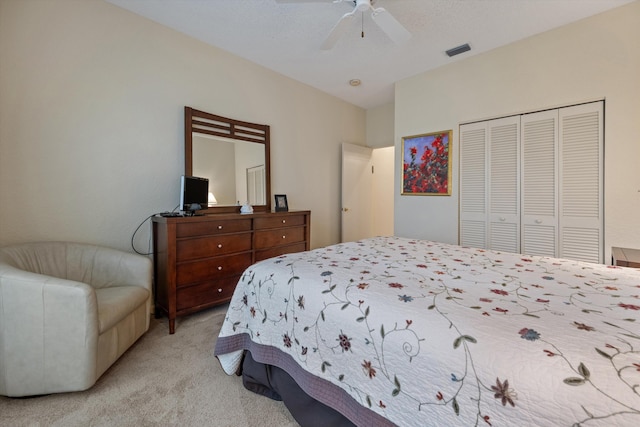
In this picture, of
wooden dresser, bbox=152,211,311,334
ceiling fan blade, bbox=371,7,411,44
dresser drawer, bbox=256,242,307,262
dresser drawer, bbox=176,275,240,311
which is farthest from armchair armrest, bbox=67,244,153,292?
ceiling fan blade, bbox=371,7,411,44

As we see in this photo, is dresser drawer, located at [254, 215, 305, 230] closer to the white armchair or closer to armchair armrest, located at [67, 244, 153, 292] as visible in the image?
armchair armrest, located at [67, 244, 153, 292]

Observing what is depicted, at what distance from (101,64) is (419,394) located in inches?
128

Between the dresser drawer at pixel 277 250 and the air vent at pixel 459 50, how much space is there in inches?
111

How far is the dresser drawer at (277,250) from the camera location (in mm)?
2920

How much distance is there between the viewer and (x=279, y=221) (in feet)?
10.2

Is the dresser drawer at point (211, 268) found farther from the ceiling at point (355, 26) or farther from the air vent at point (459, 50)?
the air vent at point (459, 50)

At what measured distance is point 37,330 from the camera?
147cm

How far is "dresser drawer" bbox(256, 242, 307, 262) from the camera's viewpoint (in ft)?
9.58

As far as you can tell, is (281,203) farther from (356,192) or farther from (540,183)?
(540,183)

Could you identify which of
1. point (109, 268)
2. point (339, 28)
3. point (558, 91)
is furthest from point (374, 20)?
point (109, 268)

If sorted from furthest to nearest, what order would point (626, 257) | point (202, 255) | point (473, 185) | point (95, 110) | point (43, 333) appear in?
1. point (473, 185)
2. point (202, 255)
3. point (95, 110)
4. point (626, 257)
5. point (43, 333)

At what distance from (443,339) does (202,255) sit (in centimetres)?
217

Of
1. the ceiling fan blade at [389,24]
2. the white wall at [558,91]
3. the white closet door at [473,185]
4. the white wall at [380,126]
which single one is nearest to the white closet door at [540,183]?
the white wall at [558,91]

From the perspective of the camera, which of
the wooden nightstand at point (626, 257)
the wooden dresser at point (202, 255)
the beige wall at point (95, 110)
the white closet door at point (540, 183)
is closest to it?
the wooden nightstand at point (626, 257)
